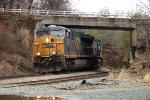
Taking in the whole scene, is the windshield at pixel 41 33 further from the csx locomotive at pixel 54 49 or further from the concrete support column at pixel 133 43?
the concrete support column at pixel 133 43

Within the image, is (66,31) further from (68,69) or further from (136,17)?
(136,17)

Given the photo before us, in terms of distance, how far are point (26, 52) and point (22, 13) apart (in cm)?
617

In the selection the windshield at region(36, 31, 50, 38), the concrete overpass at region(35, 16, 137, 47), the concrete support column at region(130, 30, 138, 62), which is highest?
the concrete overpass at region(35, 16, 137, 47)

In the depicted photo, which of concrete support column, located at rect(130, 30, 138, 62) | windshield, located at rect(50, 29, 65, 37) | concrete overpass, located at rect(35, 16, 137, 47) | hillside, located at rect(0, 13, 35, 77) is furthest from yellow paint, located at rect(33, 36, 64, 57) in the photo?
concrete support column, located at rect(130, 30, 138, 62)

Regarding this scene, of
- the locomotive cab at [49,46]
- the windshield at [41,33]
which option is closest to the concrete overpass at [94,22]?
the windshield at [41,33]

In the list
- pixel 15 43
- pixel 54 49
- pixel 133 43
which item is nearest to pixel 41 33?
pixel 54 49

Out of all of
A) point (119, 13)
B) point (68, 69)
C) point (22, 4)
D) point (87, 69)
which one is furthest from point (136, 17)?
point (22, 4)

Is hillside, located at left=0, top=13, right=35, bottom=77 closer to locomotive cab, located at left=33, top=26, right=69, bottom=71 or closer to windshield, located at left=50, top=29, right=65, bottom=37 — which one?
locomotive cab, located at left=33, top=26, right=69, bottom=71

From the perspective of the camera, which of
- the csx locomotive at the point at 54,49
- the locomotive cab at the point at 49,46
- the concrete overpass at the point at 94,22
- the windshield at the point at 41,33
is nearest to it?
the csx locomotive at the point at 54,49

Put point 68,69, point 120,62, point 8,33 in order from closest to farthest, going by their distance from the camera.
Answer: point 68,69
point 8,33
point 120,62

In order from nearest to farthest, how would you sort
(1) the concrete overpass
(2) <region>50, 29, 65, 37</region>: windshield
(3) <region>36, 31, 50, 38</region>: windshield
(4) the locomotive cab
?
(4) the locomotive cab < (2) <region>50, 29, 65, 37</region>: windshield < (3) <region>36, 31, 50, 38</region>: windshield < (1) the concrete overpass

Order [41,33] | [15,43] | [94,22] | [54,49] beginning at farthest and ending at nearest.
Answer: [94,22]
[15,43]
[41,33]
[54,49]

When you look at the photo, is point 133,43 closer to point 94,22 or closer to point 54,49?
point 94,22

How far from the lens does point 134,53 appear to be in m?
43.0
